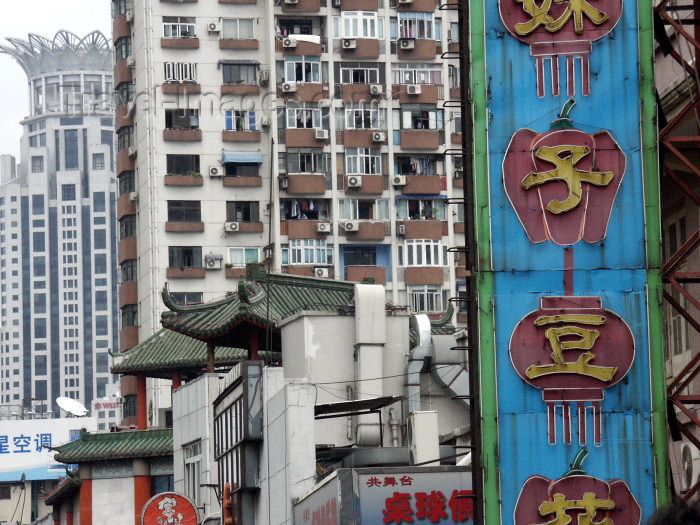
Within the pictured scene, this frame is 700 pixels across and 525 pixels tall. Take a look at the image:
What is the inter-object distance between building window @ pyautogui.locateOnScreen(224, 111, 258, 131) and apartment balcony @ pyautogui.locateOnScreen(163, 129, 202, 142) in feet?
5.32

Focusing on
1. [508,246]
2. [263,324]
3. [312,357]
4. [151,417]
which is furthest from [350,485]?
[151,417]

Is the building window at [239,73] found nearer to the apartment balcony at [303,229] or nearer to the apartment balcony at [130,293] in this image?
the apartment balcony at [303,229]

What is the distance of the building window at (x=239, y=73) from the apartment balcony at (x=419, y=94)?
25.3 feet

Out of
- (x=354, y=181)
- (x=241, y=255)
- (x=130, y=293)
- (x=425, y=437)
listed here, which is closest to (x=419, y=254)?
(x=354, y=181)

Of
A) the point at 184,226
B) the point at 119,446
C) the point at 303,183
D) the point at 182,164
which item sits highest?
the point at 182,164

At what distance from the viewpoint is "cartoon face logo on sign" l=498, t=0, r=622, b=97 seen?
26531 mm

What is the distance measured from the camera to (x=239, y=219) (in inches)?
3356

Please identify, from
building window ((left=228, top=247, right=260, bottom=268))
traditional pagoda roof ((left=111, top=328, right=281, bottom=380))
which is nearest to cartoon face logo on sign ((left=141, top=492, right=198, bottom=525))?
traditional pagoda roof ((left=111, top=328, right=281, bottom=380))

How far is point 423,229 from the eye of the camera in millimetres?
84625

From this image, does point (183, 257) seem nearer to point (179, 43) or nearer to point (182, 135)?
point (182, 135)

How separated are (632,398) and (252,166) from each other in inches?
2388

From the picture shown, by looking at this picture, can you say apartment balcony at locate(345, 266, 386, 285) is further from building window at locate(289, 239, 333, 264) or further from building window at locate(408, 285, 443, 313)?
building window at locate(408, 285, 443, 313)

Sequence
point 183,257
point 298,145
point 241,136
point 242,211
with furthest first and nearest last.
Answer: point 242,211
point 241,136
point 183,257
point 298,145

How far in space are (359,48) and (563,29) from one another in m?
58.6
